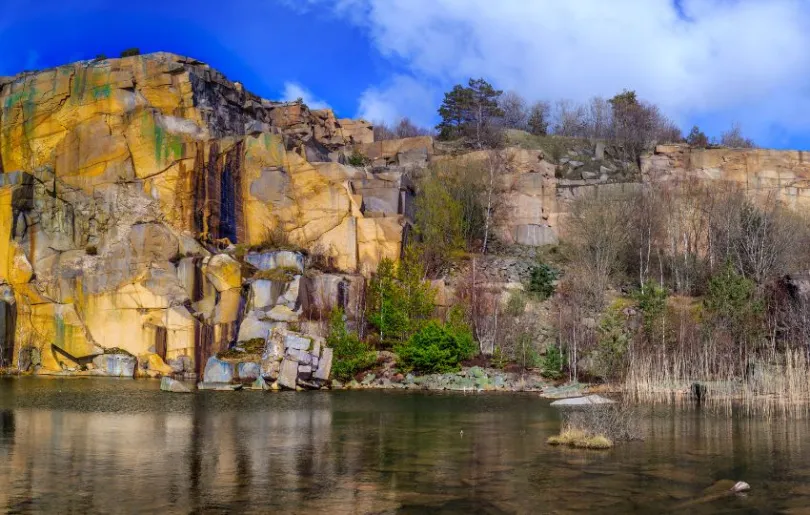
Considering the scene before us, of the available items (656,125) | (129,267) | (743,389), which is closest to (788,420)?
(743,389)

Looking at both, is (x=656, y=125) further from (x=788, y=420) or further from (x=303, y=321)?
(x=788, y=420)

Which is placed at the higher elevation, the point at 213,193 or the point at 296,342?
the point at 213,193

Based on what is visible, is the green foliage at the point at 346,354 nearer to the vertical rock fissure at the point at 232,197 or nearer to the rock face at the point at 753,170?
the vertical rock fissure at the point at 232,197

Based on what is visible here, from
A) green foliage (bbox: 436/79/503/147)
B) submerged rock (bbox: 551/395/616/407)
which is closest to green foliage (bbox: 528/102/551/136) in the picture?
green foliage (bbox: 436/79/503/147)

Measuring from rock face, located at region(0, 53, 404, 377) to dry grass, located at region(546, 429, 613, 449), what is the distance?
27.5 m

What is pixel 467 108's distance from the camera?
276ft

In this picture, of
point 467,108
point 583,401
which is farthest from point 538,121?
point 583,401

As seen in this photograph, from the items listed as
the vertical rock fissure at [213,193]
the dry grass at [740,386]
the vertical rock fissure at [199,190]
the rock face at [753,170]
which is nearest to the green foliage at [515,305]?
the dry grass at [740,386]

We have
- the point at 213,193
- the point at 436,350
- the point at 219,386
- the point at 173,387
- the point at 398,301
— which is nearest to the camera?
the point at 173,387

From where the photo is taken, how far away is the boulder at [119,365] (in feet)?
159

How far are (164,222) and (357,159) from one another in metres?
19.8

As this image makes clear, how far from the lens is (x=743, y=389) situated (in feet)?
108

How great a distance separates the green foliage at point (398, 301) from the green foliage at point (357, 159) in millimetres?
17302

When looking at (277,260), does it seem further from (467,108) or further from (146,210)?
(467,108)
